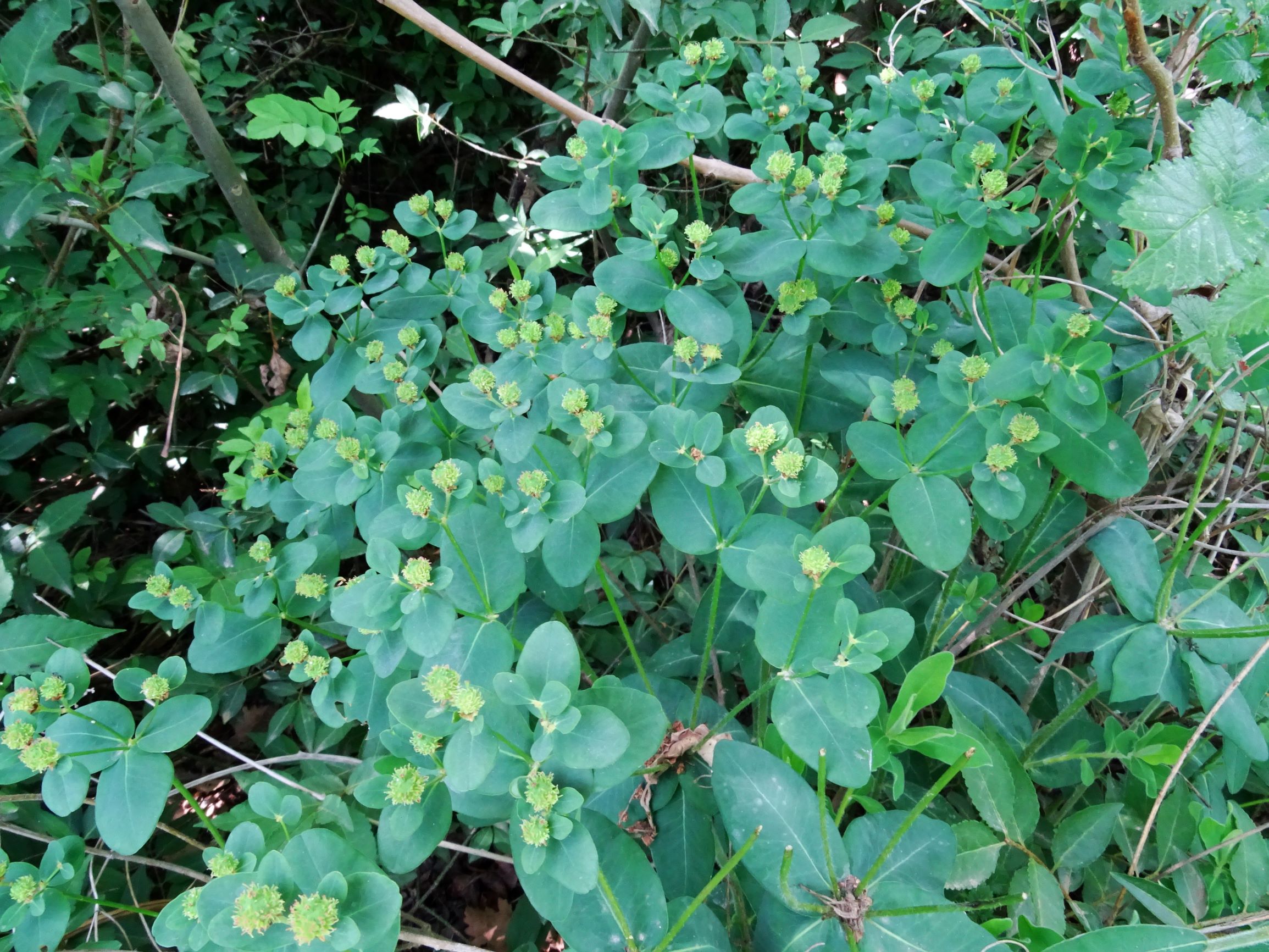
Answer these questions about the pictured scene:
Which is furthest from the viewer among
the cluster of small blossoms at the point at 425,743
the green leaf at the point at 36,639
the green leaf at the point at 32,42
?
the green leaf at the point at 32,42

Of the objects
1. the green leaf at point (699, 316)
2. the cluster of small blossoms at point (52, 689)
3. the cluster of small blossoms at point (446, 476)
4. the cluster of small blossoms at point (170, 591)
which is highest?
the green leaf at point (699, 316)

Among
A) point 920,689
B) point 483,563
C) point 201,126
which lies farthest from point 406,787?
point 201,126

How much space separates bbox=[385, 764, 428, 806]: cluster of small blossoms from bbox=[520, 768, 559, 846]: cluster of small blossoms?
14cm

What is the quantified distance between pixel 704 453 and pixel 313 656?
59 centimetres

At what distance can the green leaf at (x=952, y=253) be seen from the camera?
3.25 ft

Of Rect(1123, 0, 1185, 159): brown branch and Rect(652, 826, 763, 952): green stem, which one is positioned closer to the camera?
Rect(652, 826, 763, 952): green stem

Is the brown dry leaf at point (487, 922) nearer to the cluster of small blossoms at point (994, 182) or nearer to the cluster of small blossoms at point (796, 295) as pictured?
the cluster of small blossoms at point (796, 295)

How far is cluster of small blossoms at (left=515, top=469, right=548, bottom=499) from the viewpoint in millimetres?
916

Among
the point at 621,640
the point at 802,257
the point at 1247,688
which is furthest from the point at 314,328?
the point at 1247,688

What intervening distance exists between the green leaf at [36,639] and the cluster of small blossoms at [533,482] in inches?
34.7

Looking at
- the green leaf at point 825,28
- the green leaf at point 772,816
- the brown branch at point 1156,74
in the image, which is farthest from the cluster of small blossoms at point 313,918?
the green leaf at point 825,28

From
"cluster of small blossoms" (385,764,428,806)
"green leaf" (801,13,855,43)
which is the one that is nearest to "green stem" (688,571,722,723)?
"cluster of small blossoms" (385,764,428,806)

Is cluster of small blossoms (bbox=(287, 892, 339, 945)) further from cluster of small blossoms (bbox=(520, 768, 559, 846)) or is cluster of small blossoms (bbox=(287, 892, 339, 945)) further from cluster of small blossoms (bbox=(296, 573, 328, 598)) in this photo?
cluster of small blossoms (bbox=(296, 573, 328, 598))

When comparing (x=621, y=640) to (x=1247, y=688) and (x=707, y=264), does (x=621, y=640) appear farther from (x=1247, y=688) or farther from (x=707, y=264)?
(x=1247, y=688)
